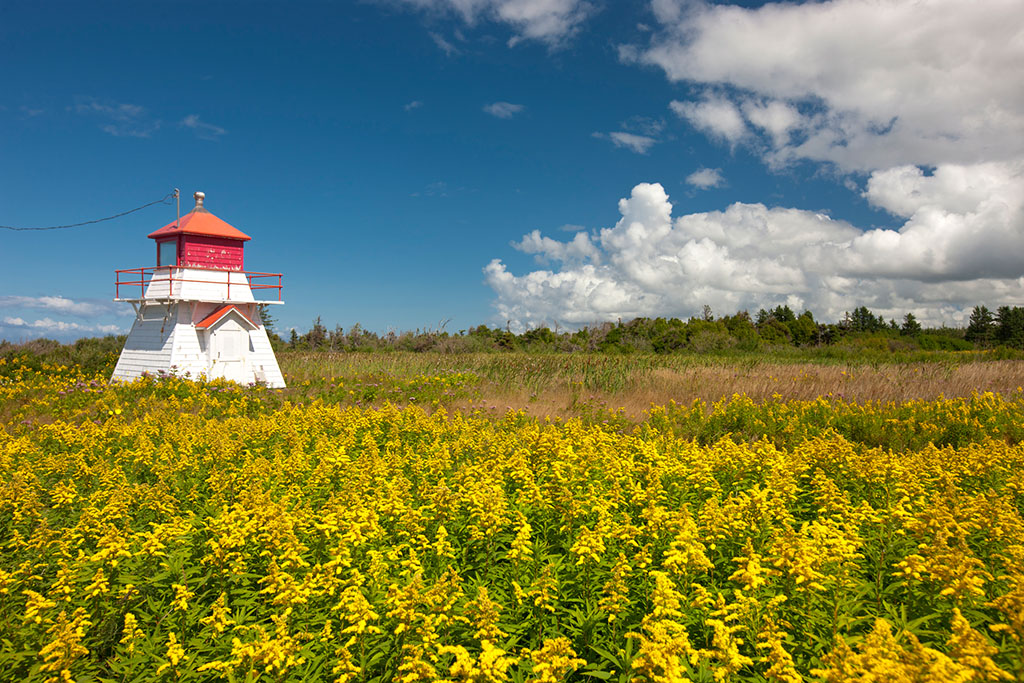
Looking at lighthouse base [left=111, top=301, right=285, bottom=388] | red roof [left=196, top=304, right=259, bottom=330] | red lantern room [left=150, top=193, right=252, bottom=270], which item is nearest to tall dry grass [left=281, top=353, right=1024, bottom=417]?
lighthouse base [left=111, top=301, right=285, bottom=388]

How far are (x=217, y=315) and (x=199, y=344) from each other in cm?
121

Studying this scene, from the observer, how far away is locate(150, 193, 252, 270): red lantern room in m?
21.0

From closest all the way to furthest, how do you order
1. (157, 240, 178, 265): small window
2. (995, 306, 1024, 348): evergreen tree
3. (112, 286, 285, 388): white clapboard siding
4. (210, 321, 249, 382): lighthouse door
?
1. (112, 286, 285, 388): white clapboard siding
2. (210, 321, 249, 382): lighthouse door
3. (157, 240, 178, 265): small window
4. (995, 306, 1024, 348): evergreen tree

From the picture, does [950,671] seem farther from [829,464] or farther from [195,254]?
[195,254]

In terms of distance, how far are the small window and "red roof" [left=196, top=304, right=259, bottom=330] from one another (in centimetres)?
236

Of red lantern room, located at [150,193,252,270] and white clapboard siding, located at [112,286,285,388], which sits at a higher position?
red lantern room, located at [150,193,252,270]

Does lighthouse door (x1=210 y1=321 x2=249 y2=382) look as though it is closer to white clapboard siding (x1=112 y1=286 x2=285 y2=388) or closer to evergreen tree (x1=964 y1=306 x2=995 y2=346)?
white clapboard siding (x1=112 y1=286 x2=285 y2=388)

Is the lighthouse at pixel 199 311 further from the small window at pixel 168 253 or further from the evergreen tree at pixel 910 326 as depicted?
the evergreen tree at pixel 910 326

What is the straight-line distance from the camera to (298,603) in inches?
150

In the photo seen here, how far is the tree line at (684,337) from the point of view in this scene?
116 ft

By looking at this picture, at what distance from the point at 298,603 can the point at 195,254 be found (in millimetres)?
20750

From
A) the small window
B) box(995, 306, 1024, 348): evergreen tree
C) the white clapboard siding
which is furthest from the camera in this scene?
box(995, 306, 1024, 348): evergreen tree

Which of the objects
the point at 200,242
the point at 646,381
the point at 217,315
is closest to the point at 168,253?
the point at 200,242

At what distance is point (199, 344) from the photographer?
67.8ft
